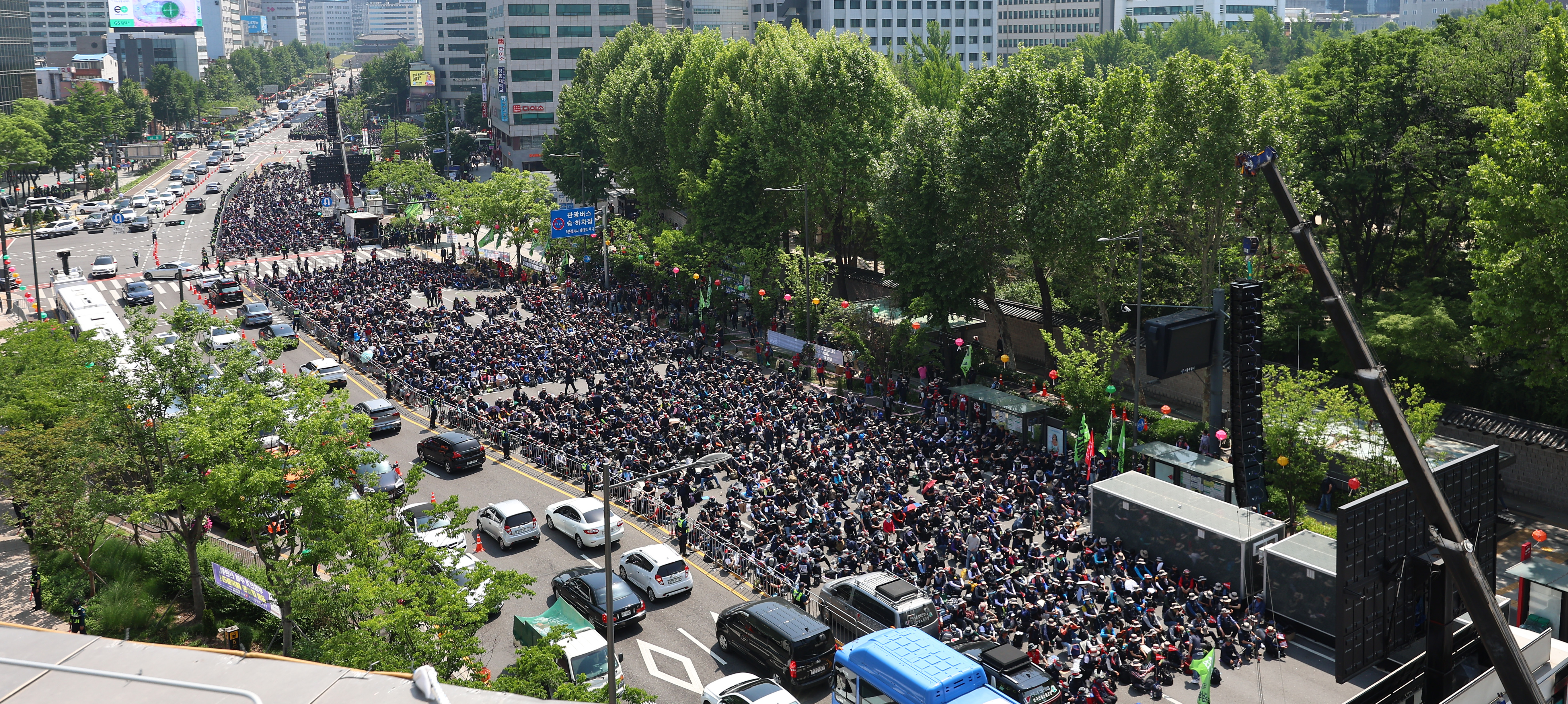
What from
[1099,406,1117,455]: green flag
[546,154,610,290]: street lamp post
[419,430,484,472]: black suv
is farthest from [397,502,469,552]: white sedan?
[546,154,610,290]: street lamp post

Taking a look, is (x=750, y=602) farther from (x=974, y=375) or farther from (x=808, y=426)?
(x=974, y=375)

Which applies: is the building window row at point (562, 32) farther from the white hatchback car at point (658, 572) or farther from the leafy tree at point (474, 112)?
the white hatchback car at point (658, 572)

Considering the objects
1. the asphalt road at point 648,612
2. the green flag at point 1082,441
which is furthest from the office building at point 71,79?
the green flag at point 1082,441

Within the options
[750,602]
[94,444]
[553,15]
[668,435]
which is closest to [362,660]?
[750,602]

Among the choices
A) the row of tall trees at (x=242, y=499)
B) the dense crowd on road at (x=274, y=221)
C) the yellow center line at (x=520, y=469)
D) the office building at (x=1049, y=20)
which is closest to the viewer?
the row of tall trees at (x=242, y=499)

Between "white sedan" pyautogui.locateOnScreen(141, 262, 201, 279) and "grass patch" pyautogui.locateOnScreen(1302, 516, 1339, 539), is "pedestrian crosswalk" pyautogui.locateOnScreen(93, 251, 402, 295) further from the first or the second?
"grass patch" pyautogui.locateOnScreen(1302, 516, 1339, 539)

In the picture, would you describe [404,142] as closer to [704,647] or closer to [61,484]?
[61,484]
